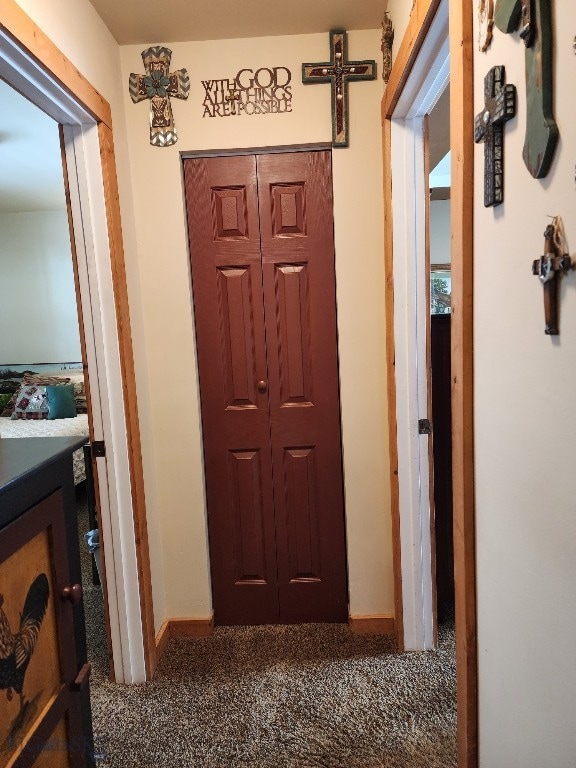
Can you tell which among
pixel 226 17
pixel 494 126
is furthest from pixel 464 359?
pixel 226 17

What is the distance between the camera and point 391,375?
1.92 metres

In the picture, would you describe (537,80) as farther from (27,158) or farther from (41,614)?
(27,158)

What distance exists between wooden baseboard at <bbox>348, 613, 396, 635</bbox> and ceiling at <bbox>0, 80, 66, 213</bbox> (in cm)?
293

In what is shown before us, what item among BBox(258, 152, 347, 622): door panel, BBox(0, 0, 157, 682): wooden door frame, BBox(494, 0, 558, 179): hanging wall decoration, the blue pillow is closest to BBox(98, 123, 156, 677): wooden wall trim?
BBox(0, 0, 157, 682): wooden door frame

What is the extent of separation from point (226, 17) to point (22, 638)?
2.00 metres

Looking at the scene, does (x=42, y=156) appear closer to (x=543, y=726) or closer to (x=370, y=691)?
(x=370, y=691)

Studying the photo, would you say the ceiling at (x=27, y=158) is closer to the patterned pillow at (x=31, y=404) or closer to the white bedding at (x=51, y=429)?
the patterned pillow at (x=31, y=404)

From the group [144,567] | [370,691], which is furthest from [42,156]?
[370,691]

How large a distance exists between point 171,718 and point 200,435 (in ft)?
3.41

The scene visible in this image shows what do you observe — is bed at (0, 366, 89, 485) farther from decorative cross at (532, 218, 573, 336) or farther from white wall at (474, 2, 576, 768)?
decorative cross at (532, 218, 573, 336)

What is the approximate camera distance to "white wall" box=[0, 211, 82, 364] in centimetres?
501

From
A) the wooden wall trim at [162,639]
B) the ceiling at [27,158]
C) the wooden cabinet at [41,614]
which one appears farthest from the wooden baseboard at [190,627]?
the ceiling at [27,158]

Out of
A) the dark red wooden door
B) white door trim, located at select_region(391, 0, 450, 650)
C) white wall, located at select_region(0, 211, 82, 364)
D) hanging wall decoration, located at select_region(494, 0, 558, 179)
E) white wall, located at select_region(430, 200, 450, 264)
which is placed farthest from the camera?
white wall, located at select_region(430, 200, 450, 264)

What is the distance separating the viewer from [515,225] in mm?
777
